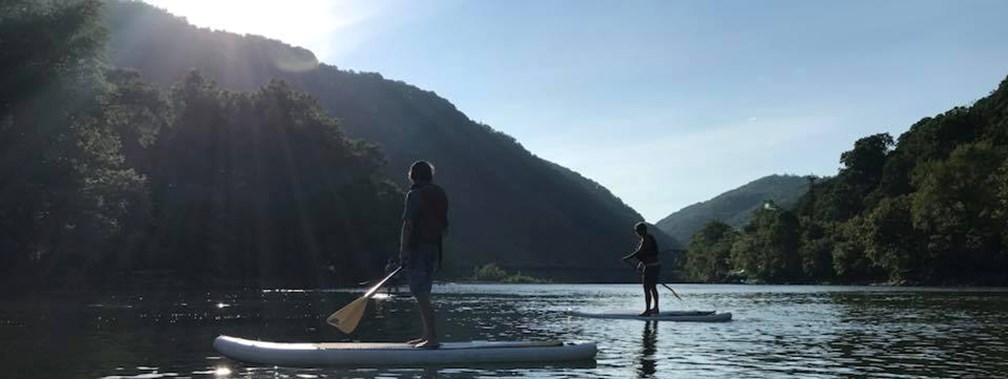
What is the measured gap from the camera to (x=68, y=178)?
50781 mm

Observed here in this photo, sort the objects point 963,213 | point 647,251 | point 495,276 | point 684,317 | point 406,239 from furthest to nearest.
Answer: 1. point 495,276
2. point 963,213
3. point 647,251
4. point 684,317
5. point 406,239

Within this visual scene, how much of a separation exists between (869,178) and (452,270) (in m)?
73.2

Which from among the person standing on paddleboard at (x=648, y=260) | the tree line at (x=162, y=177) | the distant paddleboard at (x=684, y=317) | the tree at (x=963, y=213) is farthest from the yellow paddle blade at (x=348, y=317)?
the tree at (x=963, y=213)

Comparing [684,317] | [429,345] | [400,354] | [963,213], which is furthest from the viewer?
[963,213]

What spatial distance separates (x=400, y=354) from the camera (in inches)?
560

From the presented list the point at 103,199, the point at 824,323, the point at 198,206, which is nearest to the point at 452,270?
the point at 198,206

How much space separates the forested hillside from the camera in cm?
9931

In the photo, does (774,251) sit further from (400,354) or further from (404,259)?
(400,354)

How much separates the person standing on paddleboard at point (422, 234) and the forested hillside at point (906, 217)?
8520 centimetres

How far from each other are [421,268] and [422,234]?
565 millimetres

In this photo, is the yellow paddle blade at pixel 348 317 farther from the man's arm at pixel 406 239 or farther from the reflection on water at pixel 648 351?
the reflection on water at pixel 648 351

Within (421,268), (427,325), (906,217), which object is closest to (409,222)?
(421,268)

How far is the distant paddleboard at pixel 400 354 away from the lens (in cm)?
1411

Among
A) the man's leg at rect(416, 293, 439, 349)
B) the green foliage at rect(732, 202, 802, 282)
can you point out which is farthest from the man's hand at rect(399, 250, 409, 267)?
the green foliage at rect(732, 202, 802, 282)
